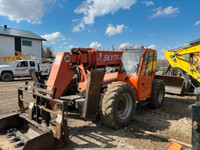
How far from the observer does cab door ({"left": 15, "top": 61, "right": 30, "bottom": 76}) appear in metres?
13.9

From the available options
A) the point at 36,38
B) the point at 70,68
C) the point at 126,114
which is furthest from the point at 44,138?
the point at 36,38

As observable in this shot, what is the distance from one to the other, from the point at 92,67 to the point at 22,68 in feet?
38.0

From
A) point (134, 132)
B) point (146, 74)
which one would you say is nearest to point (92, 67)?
point (146, 74)

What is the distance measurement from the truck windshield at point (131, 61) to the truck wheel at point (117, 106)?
938 millimetres

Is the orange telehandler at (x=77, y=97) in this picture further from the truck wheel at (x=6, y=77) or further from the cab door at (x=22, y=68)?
the cab door at (x=22, y=68)

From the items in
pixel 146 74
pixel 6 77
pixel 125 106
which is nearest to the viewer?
pixel 125 106

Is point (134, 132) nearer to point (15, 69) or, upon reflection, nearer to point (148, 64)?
point (148, 64)

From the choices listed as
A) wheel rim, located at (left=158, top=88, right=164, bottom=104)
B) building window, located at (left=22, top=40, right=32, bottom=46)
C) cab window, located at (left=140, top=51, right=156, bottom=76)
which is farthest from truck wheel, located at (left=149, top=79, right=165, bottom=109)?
→ building window, located at (left=22, top=40, right=32, bottom=46)

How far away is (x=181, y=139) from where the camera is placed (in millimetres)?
3844

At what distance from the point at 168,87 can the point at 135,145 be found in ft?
21.4

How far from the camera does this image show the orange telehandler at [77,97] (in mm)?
3121

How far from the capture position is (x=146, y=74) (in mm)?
5305

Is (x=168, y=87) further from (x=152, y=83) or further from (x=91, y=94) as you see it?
(x=91, y=94)

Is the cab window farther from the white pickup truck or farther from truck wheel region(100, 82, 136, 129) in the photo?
the white pickup truck
